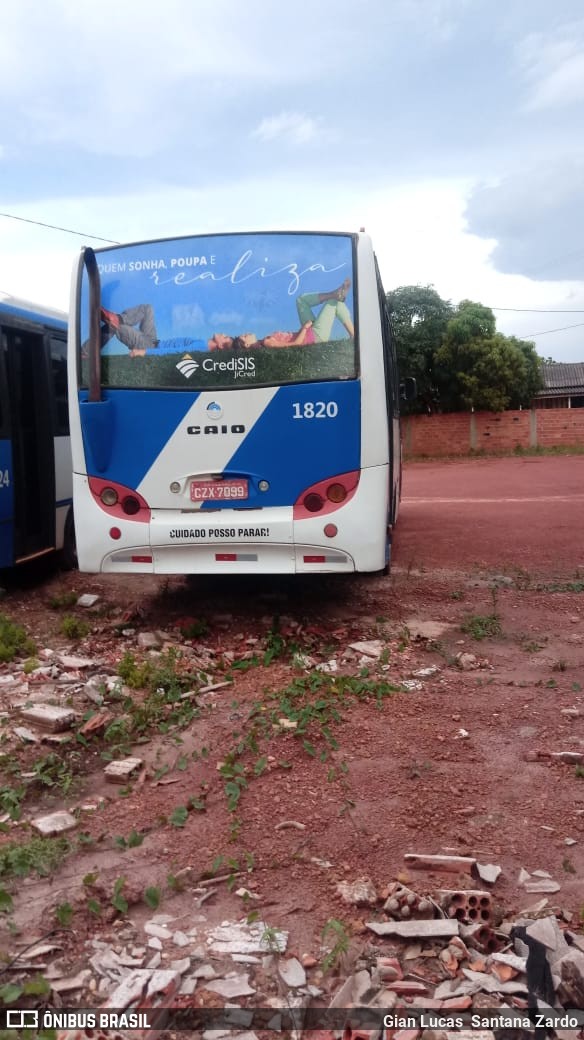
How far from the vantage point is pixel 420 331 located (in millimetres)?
33719

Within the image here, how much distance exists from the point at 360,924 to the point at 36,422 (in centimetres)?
694

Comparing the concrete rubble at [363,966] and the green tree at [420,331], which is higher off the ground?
the green tree at [420,331]

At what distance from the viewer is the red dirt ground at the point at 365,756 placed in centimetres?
360

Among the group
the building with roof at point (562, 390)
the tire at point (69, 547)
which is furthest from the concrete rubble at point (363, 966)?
the building with roof at point (562, 390)

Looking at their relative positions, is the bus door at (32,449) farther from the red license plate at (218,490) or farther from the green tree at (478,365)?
the green tree at (478,365)

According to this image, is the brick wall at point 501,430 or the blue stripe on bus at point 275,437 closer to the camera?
the blue stripe on bus at point 275,437

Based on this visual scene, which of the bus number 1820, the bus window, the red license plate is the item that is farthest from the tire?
the bus number 1820

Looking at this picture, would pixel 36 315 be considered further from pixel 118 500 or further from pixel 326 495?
pixel 326 495

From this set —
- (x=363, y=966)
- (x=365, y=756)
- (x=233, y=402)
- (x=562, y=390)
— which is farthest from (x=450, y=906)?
(x=562, y=390)

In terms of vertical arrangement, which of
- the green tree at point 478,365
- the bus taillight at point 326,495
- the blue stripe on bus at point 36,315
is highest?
the green tree at point 478,365

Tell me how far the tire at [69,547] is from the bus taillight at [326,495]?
12.6ft

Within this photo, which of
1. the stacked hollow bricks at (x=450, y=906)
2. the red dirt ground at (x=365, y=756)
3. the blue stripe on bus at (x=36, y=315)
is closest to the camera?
the stacked hollow bricks at (x=450, y=906)

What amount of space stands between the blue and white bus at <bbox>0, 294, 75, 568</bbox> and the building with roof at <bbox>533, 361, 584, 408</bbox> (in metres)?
30.9

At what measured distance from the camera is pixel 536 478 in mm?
23844
